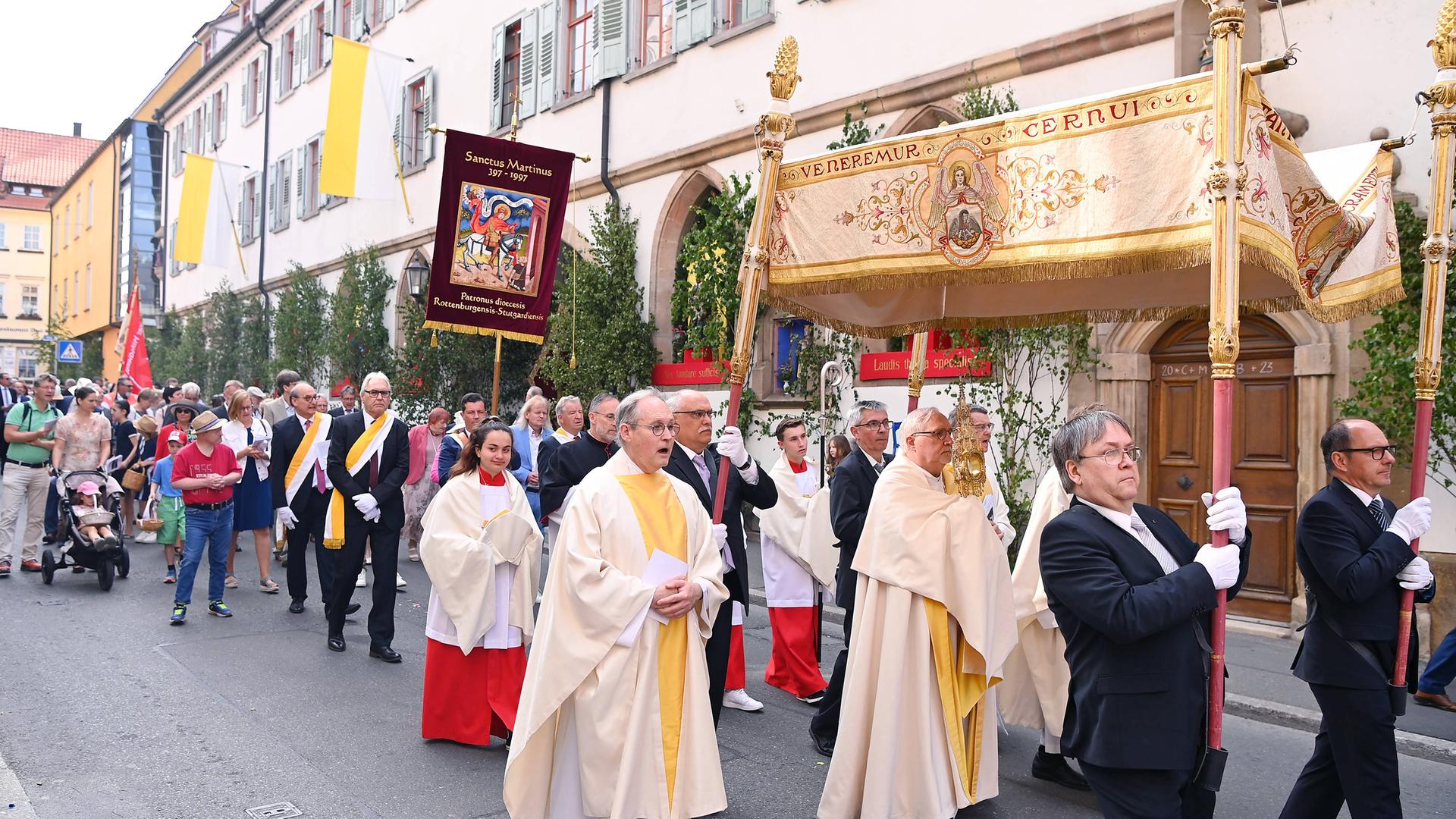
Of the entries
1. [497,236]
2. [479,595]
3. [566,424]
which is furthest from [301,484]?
[479,595]

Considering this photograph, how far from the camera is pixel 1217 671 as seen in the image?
138 inches

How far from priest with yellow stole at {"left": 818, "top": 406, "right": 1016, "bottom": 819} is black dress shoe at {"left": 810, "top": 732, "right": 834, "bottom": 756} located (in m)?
1.15

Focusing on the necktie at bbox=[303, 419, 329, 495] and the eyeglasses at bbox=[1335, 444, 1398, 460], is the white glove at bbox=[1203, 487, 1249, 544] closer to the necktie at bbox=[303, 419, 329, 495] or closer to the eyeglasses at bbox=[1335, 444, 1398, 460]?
the eyeglasses at bbox=[1335, 444, 1398, 460]

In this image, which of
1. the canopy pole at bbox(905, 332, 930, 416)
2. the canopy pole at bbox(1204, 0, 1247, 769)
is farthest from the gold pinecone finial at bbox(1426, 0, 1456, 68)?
the canopy pole at bbox(905, 332, 930, 416)

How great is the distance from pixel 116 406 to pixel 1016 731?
12132 mm

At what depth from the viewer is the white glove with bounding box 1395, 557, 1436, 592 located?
3.98m

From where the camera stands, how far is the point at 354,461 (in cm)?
798

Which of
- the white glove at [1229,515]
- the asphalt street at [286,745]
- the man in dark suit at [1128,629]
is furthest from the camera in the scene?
the asphalt street at [286,745]

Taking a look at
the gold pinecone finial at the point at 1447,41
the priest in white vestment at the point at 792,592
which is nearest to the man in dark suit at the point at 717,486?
the priest in white vestment at the point at 792,592

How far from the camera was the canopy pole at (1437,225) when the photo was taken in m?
4.59

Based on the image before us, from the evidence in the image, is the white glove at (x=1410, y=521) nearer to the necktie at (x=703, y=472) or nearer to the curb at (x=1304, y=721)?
the curb at (x=1304, y=721)

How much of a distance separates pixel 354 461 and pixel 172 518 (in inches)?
161

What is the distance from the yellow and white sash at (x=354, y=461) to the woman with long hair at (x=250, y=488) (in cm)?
274

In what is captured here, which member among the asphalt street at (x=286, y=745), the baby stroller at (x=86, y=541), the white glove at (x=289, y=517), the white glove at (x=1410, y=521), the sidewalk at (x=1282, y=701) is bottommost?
the asphalt street at (x=286, y=745)
